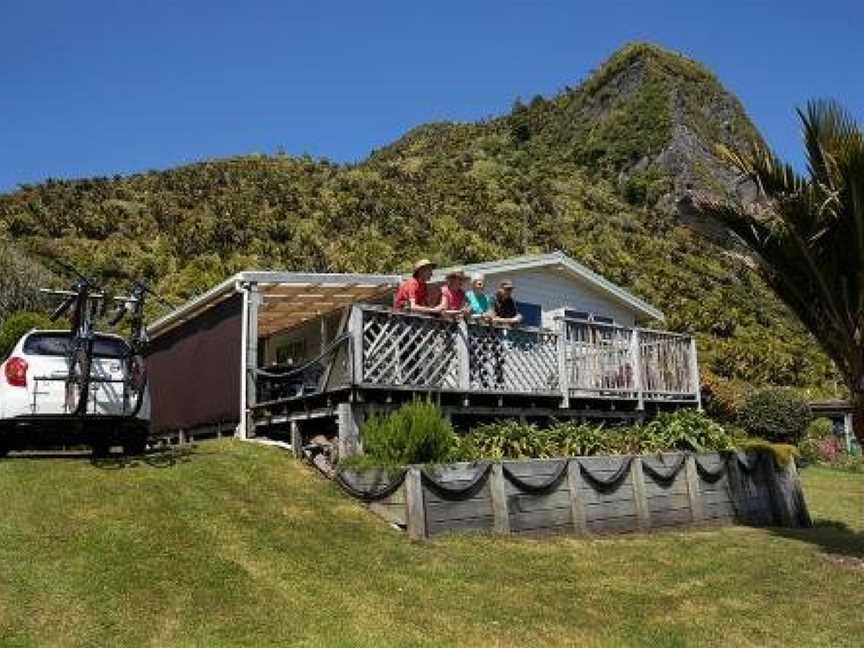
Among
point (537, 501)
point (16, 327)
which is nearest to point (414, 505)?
point (537, 501)

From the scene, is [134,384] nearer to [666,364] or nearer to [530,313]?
[530,313]

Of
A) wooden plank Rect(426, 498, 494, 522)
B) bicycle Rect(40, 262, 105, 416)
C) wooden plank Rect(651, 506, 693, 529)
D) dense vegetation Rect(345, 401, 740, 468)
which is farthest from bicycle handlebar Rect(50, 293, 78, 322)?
wooden plank Rect(651, 506, 693, 529)

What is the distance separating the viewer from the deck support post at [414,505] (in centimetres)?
955

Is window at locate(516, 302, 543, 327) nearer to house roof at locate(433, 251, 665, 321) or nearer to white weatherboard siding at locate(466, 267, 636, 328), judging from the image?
white weatherboard siding at locate(466, 267, 636, 328)

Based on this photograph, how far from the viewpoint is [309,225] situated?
40.1 meters

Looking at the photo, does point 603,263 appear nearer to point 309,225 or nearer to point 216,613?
point 309,225

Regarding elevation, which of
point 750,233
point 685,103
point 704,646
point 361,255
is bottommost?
point 704,646

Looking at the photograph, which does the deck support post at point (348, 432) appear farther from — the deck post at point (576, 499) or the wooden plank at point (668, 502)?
the wooden plank at point (668, 502)

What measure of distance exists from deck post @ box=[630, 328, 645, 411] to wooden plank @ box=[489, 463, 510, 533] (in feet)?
20.5

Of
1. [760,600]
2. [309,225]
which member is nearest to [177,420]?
[760,600]

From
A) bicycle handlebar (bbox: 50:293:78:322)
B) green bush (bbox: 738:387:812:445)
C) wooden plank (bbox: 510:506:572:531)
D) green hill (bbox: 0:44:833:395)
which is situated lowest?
wooden plank (bbox: 510:506:572:531)

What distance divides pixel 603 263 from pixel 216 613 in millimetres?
39051

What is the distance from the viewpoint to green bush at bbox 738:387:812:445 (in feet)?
74.3

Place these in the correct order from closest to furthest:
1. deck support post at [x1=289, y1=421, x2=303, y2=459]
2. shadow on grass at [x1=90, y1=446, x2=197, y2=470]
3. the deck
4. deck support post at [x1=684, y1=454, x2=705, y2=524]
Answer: shadow on grass at [x1=90, y1=446, x2=197, y2=470] → the deck → deck support post at [x1=289, y1=421, x2=303, y2=459] → deck support post at [x1=684, y1=454, x2=705, y2=524]
